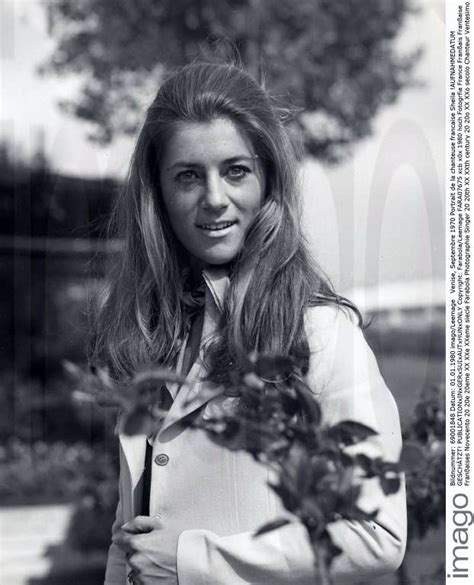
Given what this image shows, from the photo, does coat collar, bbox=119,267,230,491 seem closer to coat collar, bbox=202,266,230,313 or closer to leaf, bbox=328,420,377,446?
coat collar, bbox=202,266,230,313

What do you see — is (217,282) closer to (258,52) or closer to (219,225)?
(219,225)

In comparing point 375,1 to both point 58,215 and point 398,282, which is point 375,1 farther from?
point 58,215

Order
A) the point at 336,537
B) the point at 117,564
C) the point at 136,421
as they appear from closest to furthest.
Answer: the point at 136,421, the point at 336,537, the point at 117,564

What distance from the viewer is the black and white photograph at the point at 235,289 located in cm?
105

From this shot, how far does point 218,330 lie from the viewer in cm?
118

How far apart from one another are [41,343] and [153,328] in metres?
0.39

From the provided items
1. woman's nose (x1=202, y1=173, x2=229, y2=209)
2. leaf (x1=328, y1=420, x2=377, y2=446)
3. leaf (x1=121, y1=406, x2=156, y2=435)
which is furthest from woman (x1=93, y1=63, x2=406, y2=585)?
leaf (x1=121, y1=406, x2=156, y2=435)

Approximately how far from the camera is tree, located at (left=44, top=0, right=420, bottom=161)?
1.55 m

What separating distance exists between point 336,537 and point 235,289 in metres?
0.36

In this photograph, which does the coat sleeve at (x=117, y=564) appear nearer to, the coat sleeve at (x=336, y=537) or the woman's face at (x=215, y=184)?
the coat sleeve at (x=336, y=537)

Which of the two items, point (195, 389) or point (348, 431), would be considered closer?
point (348, 431)

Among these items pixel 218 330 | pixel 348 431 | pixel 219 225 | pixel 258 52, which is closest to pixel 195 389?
pixel 218 330

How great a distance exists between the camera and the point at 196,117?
1191mm

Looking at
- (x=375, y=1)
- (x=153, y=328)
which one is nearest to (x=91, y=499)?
(x=153, y=328)
